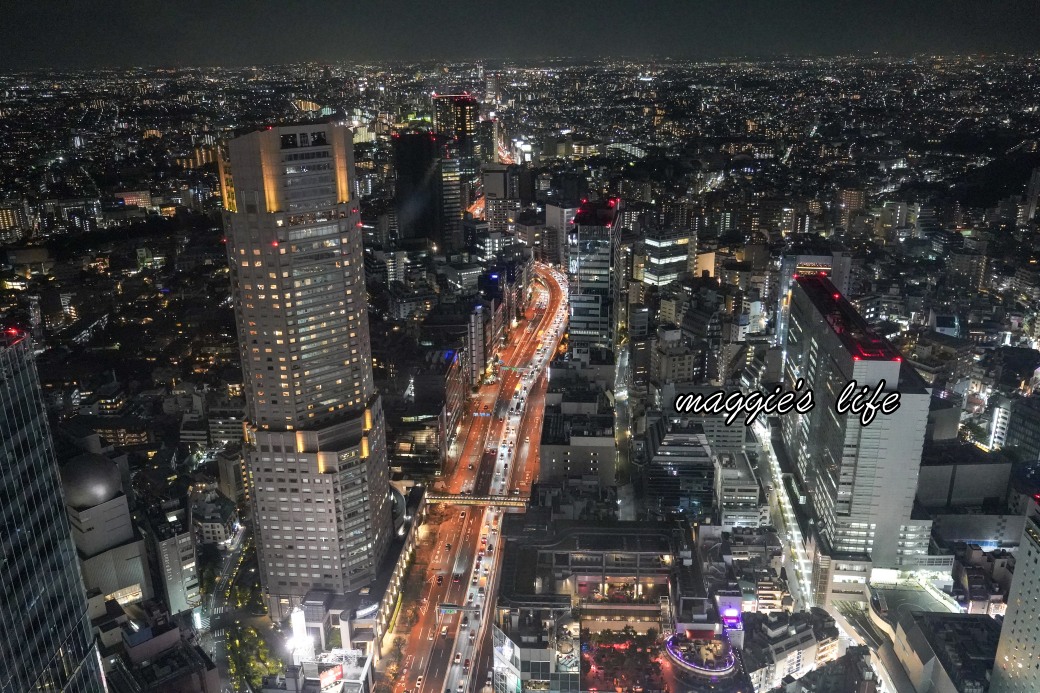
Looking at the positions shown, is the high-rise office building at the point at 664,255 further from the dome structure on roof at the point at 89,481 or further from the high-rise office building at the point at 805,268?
the dome structure on roof at the point at 89,481

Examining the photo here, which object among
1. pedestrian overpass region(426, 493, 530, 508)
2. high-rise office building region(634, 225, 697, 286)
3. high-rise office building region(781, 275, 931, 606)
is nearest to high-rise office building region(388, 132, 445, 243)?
high-rise office building region(634, 225, 697, 286)

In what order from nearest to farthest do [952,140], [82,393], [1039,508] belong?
[1039,508]
[82,393]
[952,140]

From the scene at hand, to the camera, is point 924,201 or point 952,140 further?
point 952,140

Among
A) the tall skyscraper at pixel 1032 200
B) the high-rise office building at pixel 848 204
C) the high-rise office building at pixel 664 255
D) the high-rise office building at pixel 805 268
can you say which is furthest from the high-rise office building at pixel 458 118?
the tall skyscraper at pixel 1032 200

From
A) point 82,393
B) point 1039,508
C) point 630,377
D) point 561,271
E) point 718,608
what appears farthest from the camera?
point 561,271

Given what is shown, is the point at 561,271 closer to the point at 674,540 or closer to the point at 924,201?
the point at 924,201

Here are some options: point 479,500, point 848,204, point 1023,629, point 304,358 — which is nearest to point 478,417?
point 479,500

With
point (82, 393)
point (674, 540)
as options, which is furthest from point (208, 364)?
point (674, 540)

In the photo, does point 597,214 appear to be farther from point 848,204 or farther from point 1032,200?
point 1032,200
